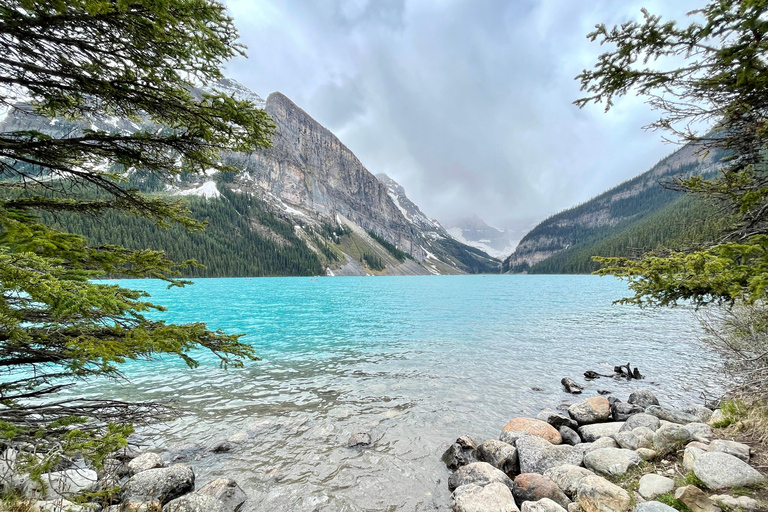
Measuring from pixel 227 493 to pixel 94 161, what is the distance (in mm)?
7423

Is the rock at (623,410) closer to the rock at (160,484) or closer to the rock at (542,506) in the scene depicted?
the rock at (542,506)

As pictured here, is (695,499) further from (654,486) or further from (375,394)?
(375,394)

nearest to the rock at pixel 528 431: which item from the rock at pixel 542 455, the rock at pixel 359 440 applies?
the rock at pixel 542 455

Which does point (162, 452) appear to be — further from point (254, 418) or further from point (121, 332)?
point (121, 332)

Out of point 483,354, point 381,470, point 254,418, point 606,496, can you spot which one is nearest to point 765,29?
point 606,496

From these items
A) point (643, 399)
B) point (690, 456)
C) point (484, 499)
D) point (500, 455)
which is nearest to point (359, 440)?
point (500, 455)

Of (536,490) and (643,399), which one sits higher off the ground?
(536,490)

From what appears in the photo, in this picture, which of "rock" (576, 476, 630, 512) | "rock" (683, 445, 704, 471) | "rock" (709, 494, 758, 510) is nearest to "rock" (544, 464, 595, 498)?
"rock" (576, 476, 630, 512)

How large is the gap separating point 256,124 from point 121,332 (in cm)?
395

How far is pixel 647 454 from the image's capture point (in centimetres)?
729

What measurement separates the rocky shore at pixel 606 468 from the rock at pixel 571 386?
3.44 m

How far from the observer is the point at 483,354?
20.8 meters

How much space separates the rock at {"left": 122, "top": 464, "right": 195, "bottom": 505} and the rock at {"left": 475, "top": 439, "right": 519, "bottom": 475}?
7475mm

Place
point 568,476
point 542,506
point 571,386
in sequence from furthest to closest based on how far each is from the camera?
point 571,386, point 568,476, point 542,506
